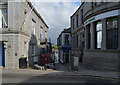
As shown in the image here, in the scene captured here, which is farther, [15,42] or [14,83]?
[15,42]

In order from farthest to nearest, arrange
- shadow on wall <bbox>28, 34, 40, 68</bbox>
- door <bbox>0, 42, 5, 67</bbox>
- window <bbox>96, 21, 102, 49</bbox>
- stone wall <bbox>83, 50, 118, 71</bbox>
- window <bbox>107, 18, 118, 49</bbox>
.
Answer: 1. shadow on wall <bbox>28, 34, 40, 68</bbox>
2. door <bbox>0, 42, 5, 67</bbox>
3. window <bbox>96, 21, 102, 49</bbox>
4. window <bbox>107, 18, 118, 49</bbox>
5. stone wall <bbox>83, 50, 118, 71</bbox>

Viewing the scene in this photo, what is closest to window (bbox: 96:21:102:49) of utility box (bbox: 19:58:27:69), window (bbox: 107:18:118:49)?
window (bbox: 107:18:118:49)

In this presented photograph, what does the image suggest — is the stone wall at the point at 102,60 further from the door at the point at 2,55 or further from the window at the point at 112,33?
the door at the point at 2,55

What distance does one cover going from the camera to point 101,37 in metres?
12.1

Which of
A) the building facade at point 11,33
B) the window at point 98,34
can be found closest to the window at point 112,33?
the window at point 98,34

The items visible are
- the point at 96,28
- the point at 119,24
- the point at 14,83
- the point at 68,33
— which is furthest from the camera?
the point at 68,33

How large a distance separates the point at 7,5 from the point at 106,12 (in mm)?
12564

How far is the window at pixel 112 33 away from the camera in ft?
35.6

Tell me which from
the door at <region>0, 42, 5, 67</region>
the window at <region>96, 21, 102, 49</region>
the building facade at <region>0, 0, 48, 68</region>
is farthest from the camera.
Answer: the door at <region>0, 42, 5, 67</region>

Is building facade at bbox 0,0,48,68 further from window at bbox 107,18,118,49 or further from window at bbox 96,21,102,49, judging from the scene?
window at bbox 107,18,118,49

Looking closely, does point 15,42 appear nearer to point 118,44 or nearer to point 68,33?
point 118,44

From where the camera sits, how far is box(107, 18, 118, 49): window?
35.6 feet

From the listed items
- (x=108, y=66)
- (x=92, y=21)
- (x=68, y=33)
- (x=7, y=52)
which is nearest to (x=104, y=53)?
(x=108, y=66)

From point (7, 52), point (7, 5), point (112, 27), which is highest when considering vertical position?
point (7, 5)
